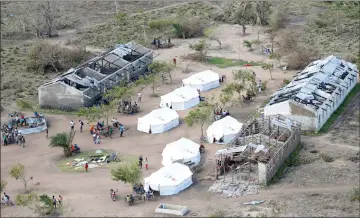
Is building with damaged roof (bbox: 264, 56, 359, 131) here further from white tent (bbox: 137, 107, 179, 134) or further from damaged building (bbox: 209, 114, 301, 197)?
white tent (bbox: 137, 107, 179, 134)

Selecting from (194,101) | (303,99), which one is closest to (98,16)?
(194,101)

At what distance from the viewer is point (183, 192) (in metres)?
49.0

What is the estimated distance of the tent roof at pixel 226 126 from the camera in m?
57.4

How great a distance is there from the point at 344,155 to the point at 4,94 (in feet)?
114

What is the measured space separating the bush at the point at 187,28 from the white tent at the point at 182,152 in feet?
120

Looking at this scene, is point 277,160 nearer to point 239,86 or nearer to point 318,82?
point 239,86

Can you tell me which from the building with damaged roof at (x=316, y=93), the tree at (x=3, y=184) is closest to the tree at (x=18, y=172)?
the tree at (x=3, y=184)

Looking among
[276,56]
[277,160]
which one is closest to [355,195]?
[277,160]

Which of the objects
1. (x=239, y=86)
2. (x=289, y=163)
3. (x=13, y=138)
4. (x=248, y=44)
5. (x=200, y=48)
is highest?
(x=200, y=48)

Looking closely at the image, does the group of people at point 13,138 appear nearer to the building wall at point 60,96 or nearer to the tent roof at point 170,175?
the building wall at point 60,96

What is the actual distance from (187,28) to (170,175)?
42.6 meters

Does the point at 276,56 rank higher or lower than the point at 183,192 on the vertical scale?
higher

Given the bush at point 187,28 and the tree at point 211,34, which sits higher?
the bush at point 187,28

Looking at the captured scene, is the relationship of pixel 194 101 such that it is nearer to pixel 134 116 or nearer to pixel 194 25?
pixel 134 116
